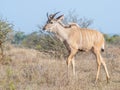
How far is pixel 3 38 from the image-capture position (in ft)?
55.0

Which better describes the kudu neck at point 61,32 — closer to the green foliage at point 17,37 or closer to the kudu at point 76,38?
the kudu at point 76,38

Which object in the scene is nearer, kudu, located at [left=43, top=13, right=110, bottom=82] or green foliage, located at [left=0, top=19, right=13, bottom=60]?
kudu, located at [left=43, top=13, right=110, bottom=82]

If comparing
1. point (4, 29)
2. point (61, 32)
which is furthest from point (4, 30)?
point (61, 32)

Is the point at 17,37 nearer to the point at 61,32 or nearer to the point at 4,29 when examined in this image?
the point at 4,29

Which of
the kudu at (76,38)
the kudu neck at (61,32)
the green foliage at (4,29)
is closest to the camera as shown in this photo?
the kudu at (76,38)

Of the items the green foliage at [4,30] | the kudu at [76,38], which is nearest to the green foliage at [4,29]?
the green foliage at [4,30]

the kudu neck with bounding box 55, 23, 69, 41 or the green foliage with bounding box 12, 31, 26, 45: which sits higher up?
the kudu neck with bounding box 55, 23, 69, 41

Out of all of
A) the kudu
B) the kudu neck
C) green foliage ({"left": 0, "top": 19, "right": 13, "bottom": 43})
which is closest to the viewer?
the kudu

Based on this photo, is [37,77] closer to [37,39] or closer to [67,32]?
[67,32]

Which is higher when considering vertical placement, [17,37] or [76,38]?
[76,38]

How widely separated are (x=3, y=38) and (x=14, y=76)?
5192 mm

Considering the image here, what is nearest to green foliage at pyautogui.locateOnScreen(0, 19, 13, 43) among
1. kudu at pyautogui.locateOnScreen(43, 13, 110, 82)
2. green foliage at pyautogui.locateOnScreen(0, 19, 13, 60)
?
green foliage at pyautogui.locateOnScreen(0, 19, 13, 60)

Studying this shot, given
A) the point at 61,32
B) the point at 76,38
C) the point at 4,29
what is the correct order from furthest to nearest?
1. the point at 4,29
2. the point at 61,32
3. the point at 76,38

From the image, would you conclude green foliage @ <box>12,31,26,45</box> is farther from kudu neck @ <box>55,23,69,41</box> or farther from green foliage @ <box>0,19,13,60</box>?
kudu neck @ <box>55,23,69,41</box>
